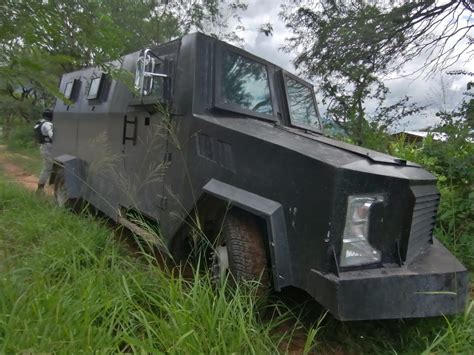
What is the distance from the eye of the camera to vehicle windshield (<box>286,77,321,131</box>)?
3832 mm

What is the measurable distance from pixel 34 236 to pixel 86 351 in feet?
7.92

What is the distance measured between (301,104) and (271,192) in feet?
6.48

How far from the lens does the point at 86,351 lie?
71.2 inches

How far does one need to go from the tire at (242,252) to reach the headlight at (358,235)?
544 mm

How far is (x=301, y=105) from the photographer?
4160mm

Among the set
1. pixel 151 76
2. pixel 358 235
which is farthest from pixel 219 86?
pixel 358 235

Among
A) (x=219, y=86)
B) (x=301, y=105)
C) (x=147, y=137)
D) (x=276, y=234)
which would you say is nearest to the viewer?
(x=276, y=234)

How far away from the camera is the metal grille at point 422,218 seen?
7.67 ft

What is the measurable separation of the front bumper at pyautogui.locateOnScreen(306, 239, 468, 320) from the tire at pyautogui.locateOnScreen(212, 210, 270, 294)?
38 cm

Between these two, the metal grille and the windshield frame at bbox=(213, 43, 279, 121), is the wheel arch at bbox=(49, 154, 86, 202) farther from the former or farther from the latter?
the metal grille

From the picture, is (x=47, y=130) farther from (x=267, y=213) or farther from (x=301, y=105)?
(x=267, y=213)

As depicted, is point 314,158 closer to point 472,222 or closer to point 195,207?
point 195,207

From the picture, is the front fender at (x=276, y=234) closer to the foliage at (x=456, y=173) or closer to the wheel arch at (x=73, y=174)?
the foliage at (x=456, y=173)

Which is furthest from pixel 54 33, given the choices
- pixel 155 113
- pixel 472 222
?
pixel 472 222
